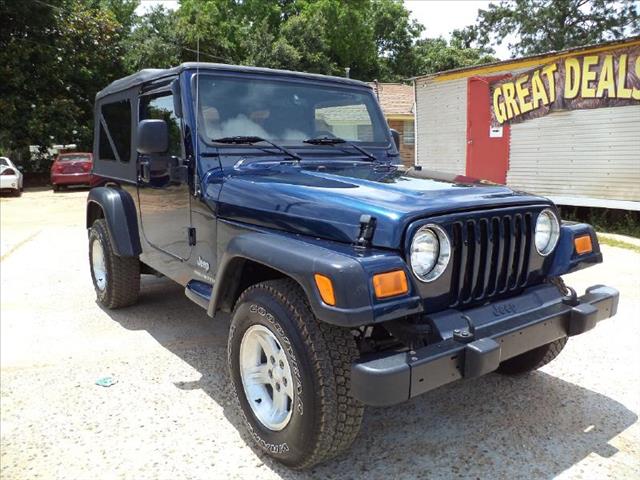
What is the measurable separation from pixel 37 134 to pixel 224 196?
70.2ft

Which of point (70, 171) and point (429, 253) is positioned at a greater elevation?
point (70, 171)

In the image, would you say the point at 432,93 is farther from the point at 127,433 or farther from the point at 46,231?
the point at 127,433

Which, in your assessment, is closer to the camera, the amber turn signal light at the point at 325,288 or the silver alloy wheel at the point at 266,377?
the amber turn signal light at the point at 325,288

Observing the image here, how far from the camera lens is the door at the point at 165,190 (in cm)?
357

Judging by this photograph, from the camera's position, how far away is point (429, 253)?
7.97 ft

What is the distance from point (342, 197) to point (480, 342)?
2.94 ft

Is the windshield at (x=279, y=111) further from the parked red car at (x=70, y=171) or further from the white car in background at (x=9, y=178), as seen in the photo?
the white car in background at (x=9, y=178)

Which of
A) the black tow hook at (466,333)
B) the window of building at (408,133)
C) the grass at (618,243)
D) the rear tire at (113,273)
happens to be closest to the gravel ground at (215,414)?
the rear tire at (113,273)

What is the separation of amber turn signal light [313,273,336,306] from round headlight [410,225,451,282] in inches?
15.7

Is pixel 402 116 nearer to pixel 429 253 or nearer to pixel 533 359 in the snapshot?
pixel 533 359

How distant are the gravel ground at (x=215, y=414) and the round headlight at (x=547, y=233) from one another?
0.97m

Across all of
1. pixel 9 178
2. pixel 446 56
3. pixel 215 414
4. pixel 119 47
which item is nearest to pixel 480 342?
pixel 215 414

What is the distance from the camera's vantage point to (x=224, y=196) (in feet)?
10.4

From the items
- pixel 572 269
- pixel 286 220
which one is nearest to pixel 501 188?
pixel 572 269
